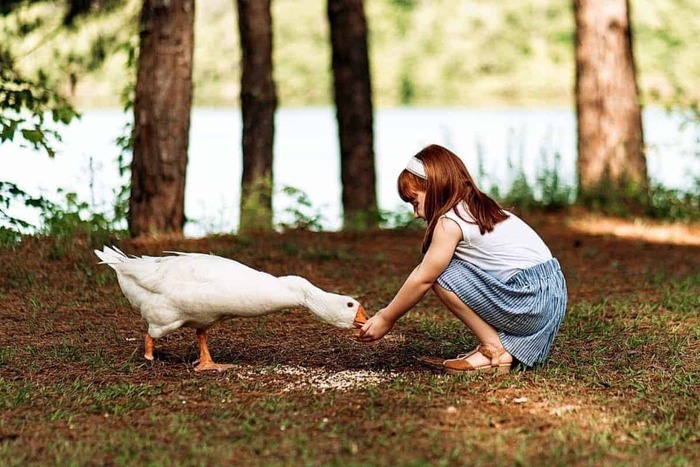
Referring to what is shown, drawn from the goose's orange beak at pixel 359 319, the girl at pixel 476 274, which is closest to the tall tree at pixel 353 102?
the girl at pixel 476 274

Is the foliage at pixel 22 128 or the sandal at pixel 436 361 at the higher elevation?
the foliage at pixel 22 128

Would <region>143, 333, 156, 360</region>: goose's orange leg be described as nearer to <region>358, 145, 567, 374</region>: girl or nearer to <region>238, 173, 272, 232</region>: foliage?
<region>358, 145, 567, 374</region>: girl

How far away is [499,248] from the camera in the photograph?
482 centimetres

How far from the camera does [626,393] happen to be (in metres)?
4.61

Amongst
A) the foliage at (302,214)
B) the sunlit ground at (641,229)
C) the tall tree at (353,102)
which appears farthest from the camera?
the tall tree at (353,102)

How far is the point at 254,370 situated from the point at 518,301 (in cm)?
132

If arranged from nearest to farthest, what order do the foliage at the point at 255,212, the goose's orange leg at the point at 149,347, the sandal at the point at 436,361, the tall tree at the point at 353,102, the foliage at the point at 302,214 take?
the sandal at the point at 436,361 → the goose's orange leg at the point at 149,347 → the foliage at the point at 255,212 → the foliage at the point at 302,214 → the tall tree at the point at 353,102

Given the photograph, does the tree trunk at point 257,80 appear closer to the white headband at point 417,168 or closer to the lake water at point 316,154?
the lake water at point 316,154

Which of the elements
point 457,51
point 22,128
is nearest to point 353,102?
point 22,128

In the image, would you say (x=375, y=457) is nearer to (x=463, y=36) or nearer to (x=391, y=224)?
(x=391, y=224)

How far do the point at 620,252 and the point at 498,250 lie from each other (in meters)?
4.26

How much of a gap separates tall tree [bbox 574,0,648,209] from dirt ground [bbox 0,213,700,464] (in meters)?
2.98

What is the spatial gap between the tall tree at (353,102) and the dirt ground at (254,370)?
3.00 m

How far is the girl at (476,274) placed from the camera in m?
4.70
